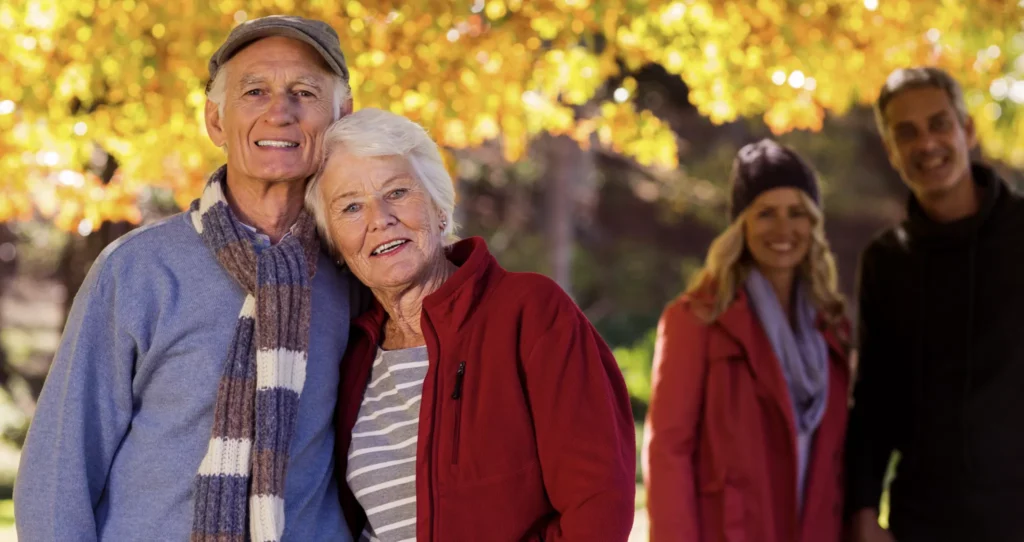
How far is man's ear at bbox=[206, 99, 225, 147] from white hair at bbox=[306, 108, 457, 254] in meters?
0.28

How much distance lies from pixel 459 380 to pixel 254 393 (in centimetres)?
46

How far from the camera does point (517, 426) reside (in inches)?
91.3

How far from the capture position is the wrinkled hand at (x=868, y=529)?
378 cm

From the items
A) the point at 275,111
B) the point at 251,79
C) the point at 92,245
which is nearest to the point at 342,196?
the point at 275,111

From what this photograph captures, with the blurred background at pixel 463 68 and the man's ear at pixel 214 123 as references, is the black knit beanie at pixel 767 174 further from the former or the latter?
the man's ear at pixel 214 123

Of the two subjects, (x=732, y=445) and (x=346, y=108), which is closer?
(x=346, y=108)

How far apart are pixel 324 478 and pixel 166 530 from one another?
37cm

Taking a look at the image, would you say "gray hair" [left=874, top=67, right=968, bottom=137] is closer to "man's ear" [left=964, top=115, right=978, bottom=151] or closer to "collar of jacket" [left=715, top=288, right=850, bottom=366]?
"man's ear" [left=964, top=115, right=978, bottom=151]

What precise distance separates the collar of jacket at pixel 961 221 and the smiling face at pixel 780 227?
1.30 ft

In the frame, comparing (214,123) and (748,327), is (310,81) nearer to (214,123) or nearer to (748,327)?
(214,123)

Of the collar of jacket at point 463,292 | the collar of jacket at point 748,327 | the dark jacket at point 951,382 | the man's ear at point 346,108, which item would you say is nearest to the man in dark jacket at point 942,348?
the dark jacket at point 951,382

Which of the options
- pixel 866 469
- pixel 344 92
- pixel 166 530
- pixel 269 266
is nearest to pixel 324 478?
pixel 166 530

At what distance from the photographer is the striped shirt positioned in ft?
7.84

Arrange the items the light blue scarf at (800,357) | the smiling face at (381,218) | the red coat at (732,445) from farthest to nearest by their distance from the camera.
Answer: the light blue scarf at (800,357) → the red coat at (732,445) → the smiling face at (381,218)
